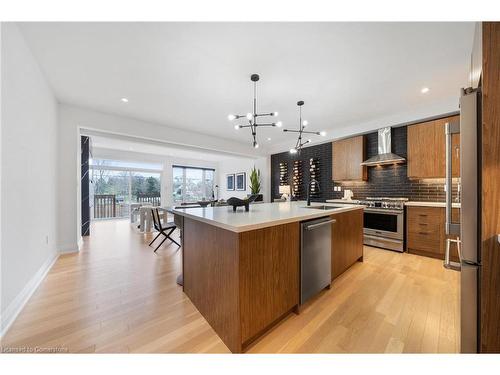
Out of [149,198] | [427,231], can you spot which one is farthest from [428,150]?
[149,198]

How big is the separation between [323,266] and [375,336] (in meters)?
0.64

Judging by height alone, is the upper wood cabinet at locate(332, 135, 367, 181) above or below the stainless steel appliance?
above

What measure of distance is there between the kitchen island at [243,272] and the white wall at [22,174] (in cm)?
144

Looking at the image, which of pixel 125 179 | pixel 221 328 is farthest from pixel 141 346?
pixel 125 179

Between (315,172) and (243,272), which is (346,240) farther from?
(315,172)

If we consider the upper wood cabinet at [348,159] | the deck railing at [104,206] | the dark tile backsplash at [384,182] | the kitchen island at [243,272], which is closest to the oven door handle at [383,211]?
the dark tile backsplash at [384,182]

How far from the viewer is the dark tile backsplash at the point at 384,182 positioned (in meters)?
3.63

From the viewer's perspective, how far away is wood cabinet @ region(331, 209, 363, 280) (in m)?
2.29

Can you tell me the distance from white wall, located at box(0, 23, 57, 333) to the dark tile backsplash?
17.5ft

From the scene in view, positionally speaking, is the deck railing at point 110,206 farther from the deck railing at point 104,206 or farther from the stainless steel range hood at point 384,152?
the stainless steel range hood at point 384,152

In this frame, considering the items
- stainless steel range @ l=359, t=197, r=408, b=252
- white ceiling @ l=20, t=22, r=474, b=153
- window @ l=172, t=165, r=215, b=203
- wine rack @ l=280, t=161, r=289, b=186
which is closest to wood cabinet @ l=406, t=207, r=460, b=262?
stainless steel range @ l=359, t=197, r=408, b=252

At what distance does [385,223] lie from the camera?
3.60 m

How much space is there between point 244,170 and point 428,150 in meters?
5.98

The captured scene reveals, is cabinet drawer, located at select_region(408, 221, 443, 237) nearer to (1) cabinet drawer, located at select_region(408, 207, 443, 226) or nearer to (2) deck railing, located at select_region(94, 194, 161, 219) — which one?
(1) cabinet drawer, located at select_region(408, 207, 443, 226)
